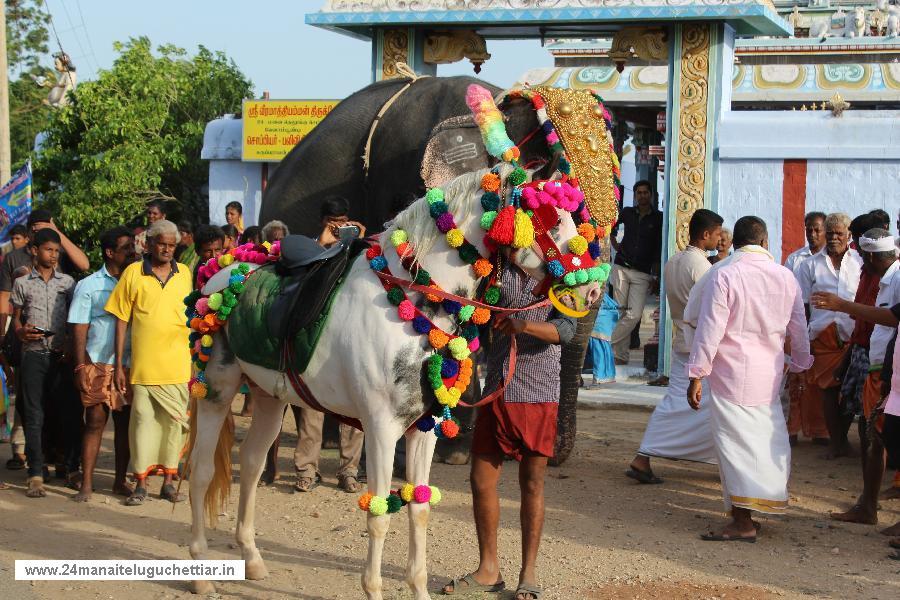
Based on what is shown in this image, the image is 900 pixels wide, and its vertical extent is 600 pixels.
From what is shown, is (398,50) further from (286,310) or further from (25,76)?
(25,76)

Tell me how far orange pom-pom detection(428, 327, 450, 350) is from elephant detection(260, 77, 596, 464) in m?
2.33

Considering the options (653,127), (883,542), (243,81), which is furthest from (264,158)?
(883,542)

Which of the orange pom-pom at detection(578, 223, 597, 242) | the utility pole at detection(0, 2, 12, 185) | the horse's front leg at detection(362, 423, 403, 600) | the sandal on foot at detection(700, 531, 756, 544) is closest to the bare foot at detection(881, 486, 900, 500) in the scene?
the sandal on foot at detection(700, 531, 756, 544)

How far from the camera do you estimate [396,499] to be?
5.01 metres

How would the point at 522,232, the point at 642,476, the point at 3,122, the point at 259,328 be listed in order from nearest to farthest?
the point at 522,232
the point at 259,328
the point at 642,476
the point at 3,122

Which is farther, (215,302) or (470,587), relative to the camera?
(215,302)

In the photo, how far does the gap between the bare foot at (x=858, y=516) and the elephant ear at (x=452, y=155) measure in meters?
3.04

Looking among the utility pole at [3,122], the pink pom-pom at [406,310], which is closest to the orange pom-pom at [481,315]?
A: the pink pom-pom at [406,310]

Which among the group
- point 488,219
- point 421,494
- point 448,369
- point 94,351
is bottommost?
point 421,494

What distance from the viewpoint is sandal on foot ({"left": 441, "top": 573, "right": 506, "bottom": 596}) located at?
548cm

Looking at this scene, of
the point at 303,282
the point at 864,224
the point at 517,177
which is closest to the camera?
the point at 517,177

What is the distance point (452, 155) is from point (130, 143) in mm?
13309

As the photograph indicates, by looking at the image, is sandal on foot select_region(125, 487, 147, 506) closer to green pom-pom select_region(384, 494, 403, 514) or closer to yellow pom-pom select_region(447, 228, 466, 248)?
green pom-pom select_region(384, 494, 403, 514)

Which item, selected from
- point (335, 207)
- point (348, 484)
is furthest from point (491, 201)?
point (348, 484)
